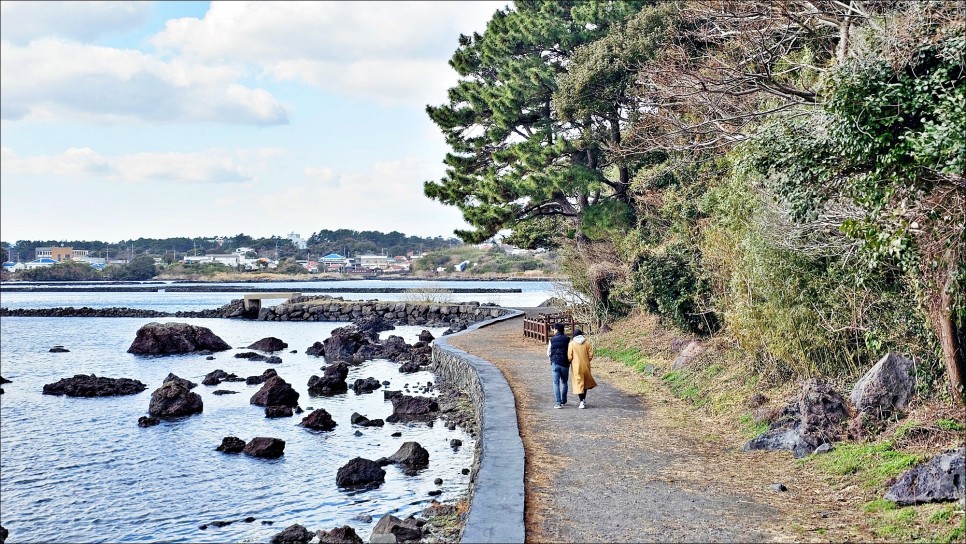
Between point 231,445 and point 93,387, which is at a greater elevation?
point 231,445

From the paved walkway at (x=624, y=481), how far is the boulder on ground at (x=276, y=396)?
25.3 feet

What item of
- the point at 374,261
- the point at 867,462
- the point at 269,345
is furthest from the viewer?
the point at 374,261

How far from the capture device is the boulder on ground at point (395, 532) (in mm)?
8406

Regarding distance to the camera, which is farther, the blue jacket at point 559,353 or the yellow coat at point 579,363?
the blue jacket at point 559,353

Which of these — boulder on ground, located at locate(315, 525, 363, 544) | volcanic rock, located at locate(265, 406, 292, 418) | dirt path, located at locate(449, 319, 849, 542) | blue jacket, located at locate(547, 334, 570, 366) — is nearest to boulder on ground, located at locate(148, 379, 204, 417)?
volcanic rock, located at locate(265, 406, 292, 418)

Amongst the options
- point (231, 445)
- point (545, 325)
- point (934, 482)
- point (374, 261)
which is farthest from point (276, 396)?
point (374, 261)

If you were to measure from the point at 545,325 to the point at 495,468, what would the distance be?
48.1ft

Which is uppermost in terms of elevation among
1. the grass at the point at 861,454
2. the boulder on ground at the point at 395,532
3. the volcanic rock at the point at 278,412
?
the grass at the point at 861,454

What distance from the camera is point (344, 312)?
51406mm

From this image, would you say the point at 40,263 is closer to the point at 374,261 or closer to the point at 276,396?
the point at 374,261

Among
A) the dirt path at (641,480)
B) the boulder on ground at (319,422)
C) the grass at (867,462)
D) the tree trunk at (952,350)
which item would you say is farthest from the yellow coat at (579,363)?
the boulder on ground at (319,422)

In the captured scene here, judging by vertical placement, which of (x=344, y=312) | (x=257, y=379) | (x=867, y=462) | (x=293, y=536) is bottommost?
(x=257, y=379)

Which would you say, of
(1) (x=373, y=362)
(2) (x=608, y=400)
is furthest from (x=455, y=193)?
(2) (x=608, y=400)

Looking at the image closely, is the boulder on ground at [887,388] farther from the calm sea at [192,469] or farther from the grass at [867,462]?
the calm sea at [192,469]
